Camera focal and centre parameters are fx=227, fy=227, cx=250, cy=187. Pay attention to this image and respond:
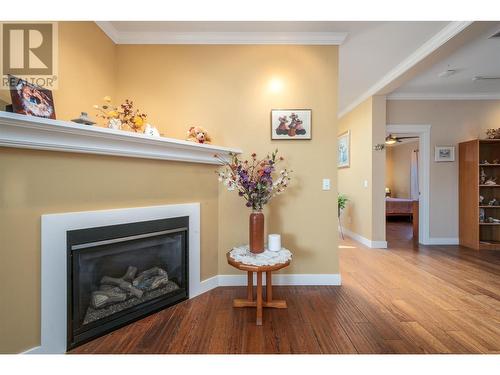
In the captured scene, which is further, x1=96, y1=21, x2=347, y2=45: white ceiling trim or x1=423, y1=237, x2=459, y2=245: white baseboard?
x1=423, y1=237, x2=459, y2=245: white baseboard

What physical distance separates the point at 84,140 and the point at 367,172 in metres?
3.92

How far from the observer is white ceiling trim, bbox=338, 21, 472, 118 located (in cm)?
212

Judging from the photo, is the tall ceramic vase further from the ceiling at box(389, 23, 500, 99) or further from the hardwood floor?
the ceiling at box(389, 23, 500, 99)

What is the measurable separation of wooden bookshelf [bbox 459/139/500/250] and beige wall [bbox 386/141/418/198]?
317 cm

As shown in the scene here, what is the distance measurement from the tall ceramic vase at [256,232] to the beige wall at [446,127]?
3.48 m

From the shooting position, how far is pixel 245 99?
233 centimetres

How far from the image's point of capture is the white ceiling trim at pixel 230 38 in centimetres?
226

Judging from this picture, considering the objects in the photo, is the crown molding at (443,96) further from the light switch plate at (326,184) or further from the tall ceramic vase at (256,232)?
the tall ceramic vase at (256,232)

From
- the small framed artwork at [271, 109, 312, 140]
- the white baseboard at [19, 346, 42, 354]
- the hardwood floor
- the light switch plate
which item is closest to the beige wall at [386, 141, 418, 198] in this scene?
the hardwood floor

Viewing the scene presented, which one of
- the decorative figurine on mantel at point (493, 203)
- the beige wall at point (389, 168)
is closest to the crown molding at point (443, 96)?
the decorative figurine on mantel at point (493, 203)

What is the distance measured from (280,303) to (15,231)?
1850mm

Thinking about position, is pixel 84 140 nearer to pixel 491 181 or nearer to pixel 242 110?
pixel 242 110

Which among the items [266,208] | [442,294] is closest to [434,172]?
[442,294]

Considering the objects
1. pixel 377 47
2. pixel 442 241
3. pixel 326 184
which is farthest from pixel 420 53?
pixel 442 241
